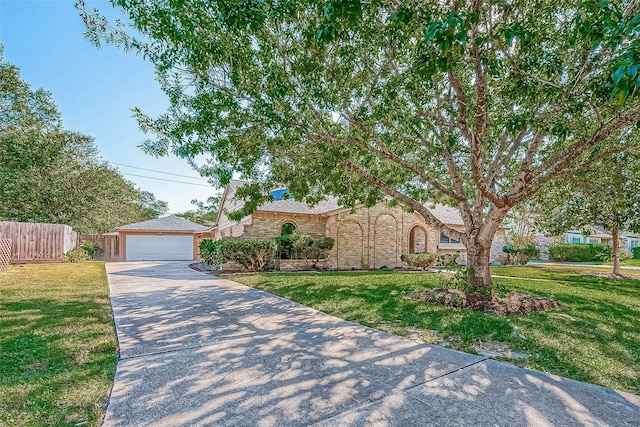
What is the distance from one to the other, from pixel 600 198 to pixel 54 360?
1587 cm

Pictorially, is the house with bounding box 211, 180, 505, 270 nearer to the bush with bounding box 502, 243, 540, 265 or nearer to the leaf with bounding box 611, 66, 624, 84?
the bush with bounding box 502, 243, 540, 265

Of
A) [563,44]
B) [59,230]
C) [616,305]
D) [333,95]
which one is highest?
[563,44]

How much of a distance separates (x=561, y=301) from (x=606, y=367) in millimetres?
4949

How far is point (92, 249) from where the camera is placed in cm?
2462

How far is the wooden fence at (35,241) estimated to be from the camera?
58.5ft

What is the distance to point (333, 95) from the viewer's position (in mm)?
7094

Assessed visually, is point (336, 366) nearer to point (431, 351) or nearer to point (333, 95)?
point (431, 351)

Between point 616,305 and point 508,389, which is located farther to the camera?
point 616,305

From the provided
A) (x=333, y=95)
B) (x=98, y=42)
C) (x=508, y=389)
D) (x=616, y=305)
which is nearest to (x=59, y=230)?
(x=98, y=42)

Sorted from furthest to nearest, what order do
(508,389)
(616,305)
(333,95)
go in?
1. (616,305)
2. (333,95)
3. (508,389)

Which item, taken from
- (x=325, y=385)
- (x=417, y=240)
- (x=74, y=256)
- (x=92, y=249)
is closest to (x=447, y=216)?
(x=417, y=240)

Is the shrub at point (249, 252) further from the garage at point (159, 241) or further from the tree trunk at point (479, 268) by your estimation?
the garage at point (159, 241)

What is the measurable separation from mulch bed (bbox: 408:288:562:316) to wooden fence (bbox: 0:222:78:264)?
2072cm

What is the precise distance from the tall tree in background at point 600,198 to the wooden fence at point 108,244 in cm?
2910
